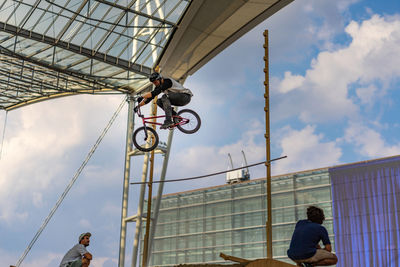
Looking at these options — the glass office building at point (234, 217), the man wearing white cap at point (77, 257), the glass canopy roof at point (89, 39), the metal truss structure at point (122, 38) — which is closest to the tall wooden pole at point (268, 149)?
the man wearing white cap at point (77, 257)

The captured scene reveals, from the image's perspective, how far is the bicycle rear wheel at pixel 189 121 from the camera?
48.4 feet

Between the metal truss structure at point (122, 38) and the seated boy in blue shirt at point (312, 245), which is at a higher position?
the metal truss structure at point (122, 38)

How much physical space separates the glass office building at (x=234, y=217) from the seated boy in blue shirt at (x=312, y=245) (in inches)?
1925

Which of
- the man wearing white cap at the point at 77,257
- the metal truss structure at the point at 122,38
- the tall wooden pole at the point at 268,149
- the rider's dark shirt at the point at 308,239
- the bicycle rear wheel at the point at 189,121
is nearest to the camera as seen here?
the rider's dark shirt at the point at 308,239

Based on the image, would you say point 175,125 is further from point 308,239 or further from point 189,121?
point 308,239

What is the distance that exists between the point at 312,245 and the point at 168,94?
25.8ft

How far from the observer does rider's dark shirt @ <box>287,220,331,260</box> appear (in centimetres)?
631

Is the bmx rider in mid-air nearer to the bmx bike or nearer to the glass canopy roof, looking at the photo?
the bmx bike

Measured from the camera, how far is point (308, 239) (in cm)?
635

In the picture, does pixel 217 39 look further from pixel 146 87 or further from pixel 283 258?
pixel 283 258

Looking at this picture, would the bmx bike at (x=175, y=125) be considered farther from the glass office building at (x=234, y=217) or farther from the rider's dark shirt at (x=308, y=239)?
the glass office building at (x=234, y=217)

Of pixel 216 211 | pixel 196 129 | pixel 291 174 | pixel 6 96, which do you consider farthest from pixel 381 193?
pixel 196 129

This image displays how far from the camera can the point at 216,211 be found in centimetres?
6350

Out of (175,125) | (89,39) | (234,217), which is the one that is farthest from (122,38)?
(234,217)
